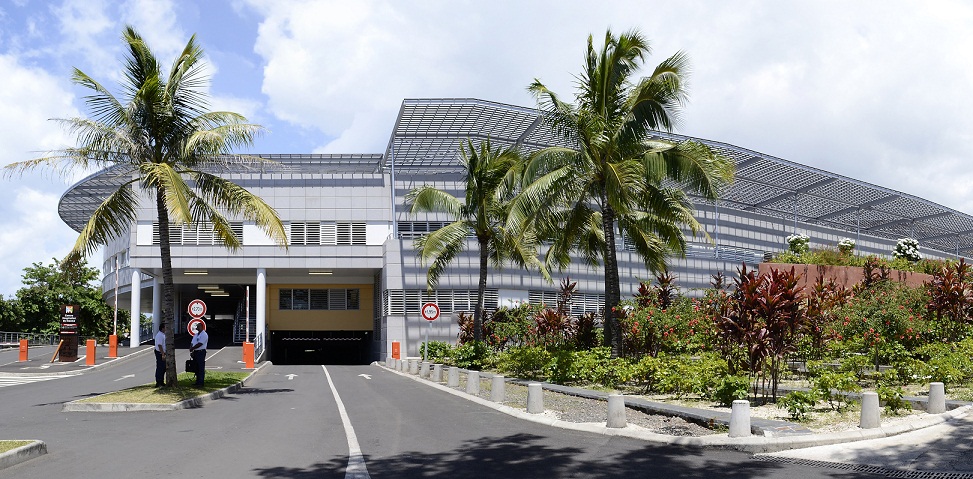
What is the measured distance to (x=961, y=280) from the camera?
19.9m

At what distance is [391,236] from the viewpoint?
45906mm

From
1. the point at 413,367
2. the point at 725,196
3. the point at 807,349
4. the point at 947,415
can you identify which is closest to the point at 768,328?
the point at 947,415

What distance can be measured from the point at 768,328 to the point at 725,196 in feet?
136

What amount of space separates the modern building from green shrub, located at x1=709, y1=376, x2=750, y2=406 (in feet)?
78.7

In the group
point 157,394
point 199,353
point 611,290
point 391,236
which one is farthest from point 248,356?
point 611,290

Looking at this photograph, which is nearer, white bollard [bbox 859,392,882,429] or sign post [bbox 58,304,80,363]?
white bollard [bbox 859,392,882,429]

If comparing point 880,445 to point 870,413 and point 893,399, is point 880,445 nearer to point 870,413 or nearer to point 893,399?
point 870,413

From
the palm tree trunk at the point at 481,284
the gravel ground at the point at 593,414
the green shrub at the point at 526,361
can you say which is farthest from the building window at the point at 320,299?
the gravel ground at the point at 593,414


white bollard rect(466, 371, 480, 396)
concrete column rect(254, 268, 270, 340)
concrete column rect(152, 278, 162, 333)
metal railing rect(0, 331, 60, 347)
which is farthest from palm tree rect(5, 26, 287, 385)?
metal railing rect(0, 331, 60, 347)

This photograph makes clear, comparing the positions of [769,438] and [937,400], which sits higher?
[937,400]

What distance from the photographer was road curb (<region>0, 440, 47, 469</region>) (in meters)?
8.94

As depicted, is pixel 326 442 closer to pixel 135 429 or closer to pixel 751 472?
pixel 135 429

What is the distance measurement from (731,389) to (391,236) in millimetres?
34364

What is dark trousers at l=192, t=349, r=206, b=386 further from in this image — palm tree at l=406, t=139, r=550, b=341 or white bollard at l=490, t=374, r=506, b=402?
palm tree at l=406, t=139, r=550, b=341
